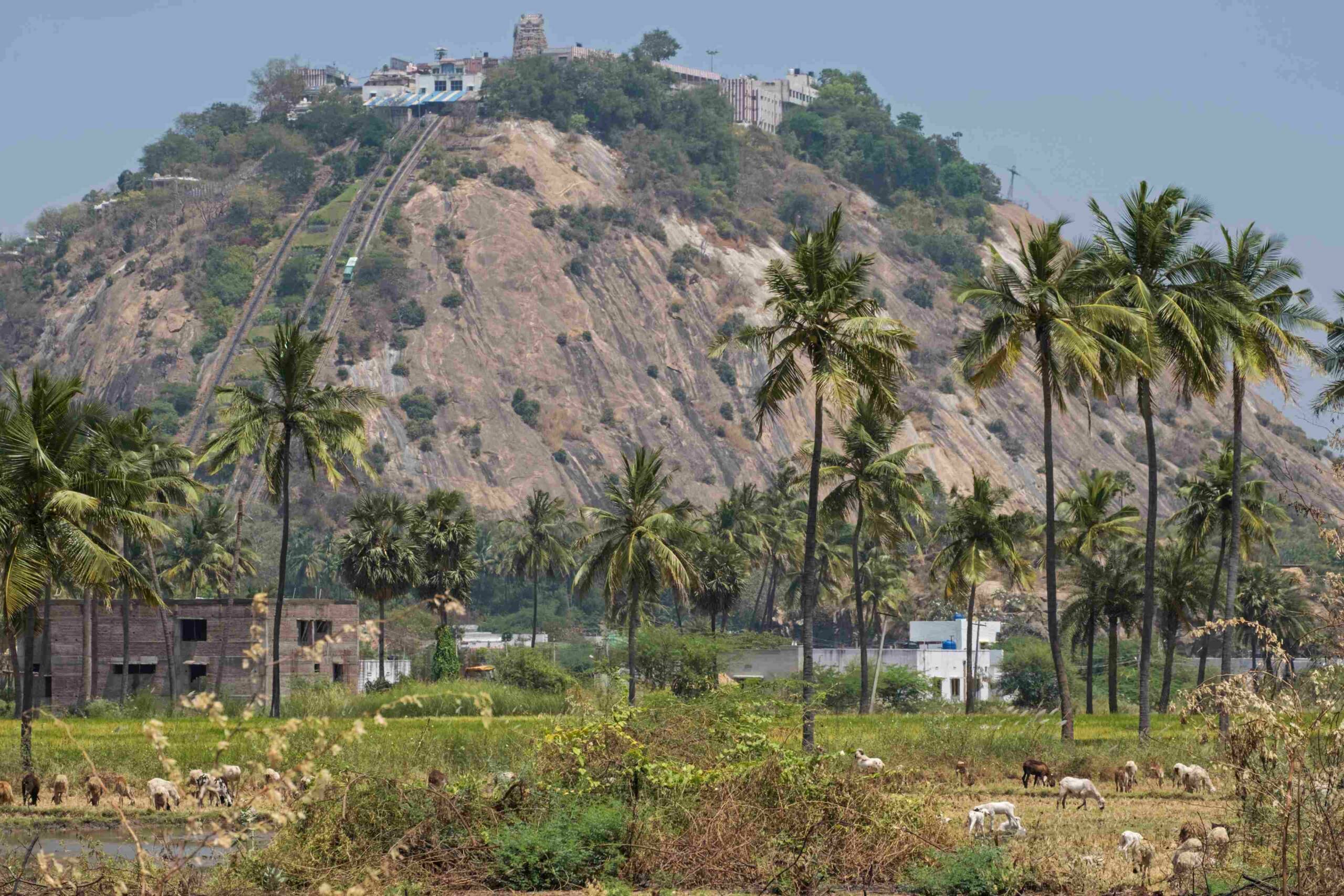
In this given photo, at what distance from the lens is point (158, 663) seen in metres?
71.0

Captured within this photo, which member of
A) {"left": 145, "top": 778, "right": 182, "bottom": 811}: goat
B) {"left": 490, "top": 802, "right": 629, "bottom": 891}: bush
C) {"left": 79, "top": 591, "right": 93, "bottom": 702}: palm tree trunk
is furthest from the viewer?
{"left": 79, "top": 591, "right": 93, "bottom": 702}: palm tree trunk

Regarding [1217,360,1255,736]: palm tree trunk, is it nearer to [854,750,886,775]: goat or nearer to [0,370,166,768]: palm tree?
[854,750,886,775]: goat

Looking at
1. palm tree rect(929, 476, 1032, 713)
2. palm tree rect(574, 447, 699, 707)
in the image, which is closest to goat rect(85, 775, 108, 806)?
palm tree rect(574, 447, 699, 707)

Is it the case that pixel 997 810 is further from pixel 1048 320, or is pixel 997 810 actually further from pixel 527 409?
pixel 527 409

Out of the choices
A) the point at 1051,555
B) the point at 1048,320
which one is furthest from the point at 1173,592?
the point at 1048,320

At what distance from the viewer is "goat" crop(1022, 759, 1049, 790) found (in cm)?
3322

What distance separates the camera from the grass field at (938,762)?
793 inches

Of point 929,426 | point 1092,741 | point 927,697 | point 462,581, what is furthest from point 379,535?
point 929,426

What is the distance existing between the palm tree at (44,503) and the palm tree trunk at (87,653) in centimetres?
2759

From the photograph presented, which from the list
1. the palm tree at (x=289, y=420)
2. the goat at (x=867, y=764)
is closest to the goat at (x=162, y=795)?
the goat at (x=867, y=764)

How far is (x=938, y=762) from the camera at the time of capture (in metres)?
35.6

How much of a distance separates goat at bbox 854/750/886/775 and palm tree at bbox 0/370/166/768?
15684mm

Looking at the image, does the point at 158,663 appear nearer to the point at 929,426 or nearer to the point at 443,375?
the point at 443,375

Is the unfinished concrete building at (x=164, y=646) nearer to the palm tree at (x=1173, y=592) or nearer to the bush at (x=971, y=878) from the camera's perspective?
the palm tree at (x=1173, y=592)
